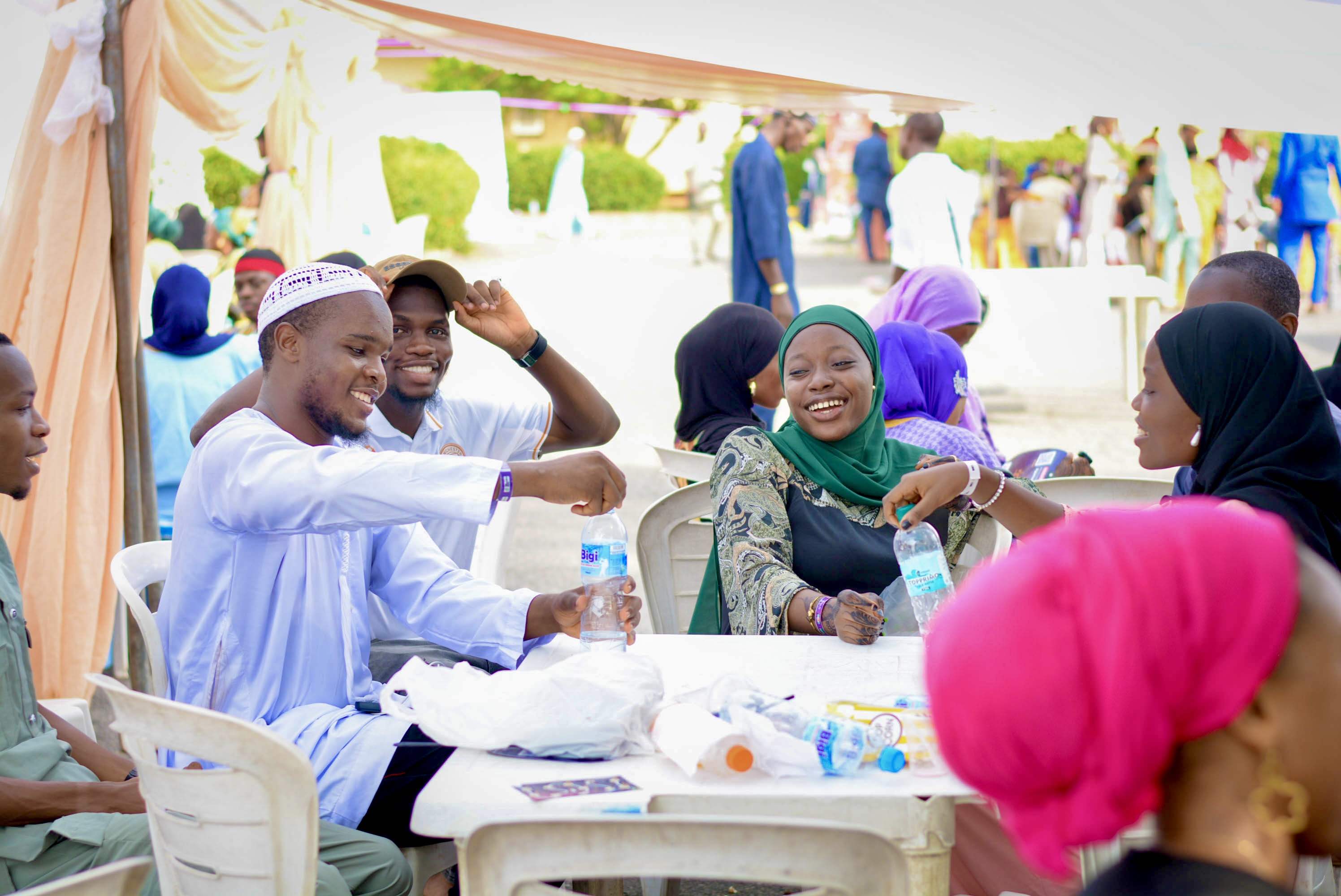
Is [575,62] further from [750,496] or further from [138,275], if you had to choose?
[750,496]

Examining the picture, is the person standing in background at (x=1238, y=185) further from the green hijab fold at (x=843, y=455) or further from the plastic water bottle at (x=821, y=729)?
the plastic water bottle at (x=821, y=729)

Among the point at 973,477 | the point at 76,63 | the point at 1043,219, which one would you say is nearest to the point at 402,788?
the point at 973,477

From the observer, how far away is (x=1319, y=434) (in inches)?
99.3

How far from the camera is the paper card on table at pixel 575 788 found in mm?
1782

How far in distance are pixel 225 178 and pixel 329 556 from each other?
524 cm

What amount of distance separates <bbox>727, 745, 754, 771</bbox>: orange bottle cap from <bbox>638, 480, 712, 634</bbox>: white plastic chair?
1924 millimetres

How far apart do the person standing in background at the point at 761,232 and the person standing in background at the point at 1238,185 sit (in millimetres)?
5802

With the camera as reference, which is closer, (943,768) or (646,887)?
(943,768)

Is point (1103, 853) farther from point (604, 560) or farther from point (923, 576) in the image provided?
point (604, 560)

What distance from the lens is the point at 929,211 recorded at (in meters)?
7.91

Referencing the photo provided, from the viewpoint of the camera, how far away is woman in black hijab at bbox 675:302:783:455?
182 inches

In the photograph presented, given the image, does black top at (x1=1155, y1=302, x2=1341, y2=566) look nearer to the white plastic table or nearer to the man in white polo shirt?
the white plastic table

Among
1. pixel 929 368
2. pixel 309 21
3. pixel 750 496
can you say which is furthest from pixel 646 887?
pixel 309 21

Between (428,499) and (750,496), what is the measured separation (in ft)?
3.90
